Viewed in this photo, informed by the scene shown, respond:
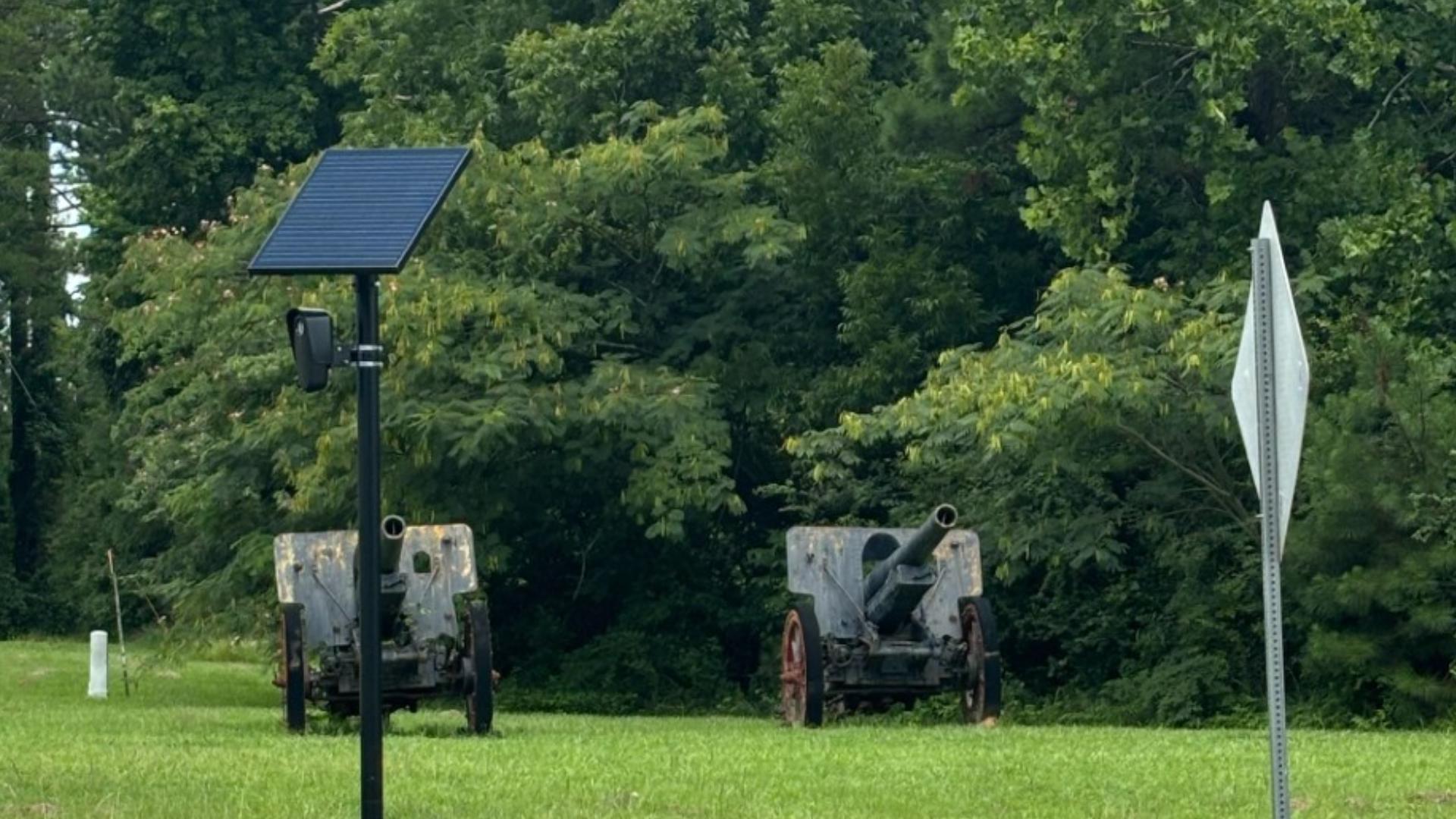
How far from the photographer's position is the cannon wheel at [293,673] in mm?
19016

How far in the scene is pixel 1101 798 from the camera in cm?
1266

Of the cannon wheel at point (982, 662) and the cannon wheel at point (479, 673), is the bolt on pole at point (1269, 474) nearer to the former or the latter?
the cannon wheel at point (479, 673)

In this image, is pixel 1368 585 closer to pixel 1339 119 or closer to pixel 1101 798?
pixel 1339 119

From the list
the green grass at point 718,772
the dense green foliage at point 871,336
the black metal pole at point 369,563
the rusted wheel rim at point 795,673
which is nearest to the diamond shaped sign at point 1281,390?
the black metal pole at point 369,563

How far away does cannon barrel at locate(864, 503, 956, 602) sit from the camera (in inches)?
763

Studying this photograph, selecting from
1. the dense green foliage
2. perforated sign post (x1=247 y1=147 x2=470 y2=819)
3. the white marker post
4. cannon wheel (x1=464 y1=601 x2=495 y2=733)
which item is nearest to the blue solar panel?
perforated sign post (x1=247 y1=147 x2=470 y2=819)

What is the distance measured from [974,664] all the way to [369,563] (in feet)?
35.6

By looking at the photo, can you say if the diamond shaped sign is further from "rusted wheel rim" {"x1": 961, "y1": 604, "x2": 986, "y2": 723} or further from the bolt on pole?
"rusted wheel rim" {"x1": 961, "y1": 604, "x2": 986, "y2": 723}

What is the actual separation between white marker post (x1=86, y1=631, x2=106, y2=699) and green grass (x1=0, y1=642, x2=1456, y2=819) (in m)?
8.13

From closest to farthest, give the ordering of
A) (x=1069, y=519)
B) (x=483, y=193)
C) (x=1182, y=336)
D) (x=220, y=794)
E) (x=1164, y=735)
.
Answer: (x=220, y=794) → (x=1164, y=735) → (x=1182, y=336) → (x=1069, y=519) → (x=483, y=193)

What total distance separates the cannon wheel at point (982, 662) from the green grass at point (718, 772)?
469mm

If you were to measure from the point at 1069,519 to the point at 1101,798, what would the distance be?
1499 cm

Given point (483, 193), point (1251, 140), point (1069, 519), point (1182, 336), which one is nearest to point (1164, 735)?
point (1182, 336)

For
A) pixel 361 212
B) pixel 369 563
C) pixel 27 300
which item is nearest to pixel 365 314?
pixel 361 212
